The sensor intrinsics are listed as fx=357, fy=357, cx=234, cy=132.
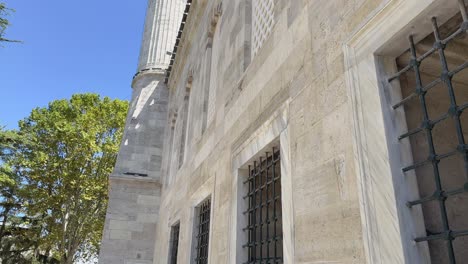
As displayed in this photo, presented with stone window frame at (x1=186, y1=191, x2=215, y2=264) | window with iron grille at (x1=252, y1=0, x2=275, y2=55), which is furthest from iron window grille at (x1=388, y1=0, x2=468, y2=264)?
stone window frame at (x1=186, y1=191, x2=215, y2=264)

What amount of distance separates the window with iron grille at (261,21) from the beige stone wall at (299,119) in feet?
0.43

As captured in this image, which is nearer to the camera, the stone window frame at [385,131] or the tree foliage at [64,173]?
the stone window frame at [385,131]

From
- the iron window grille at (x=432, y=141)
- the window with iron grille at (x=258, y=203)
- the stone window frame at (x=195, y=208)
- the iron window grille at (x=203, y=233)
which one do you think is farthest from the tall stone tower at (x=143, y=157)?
the iron window grille at (x=432, y=141)

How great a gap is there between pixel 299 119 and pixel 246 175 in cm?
146

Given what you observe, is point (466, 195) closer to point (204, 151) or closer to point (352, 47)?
point (352, 47)

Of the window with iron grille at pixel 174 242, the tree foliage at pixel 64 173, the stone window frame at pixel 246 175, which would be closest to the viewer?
the stone window frame at pixel 246 175

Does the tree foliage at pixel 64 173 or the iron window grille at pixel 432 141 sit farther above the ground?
the tree foliage at pixel 64 173

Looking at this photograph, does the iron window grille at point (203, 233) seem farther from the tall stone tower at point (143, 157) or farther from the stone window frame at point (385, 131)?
the tall stone tower at point (143, 157)

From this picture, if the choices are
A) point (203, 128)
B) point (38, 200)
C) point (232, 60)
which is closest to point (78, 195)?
point (38, 200)

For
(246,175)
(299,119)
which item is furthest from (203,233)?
(299,119)

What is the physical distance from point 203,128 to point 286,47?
3.40m

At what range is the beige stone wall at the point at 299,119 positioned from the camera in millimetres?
2072

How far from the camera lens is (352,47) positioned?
84.7 inches

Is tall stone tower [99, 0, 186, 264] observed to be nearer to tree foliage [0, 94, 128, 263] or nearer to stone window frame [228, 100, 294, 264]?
tree foliage [0, 94, 128, 263]
